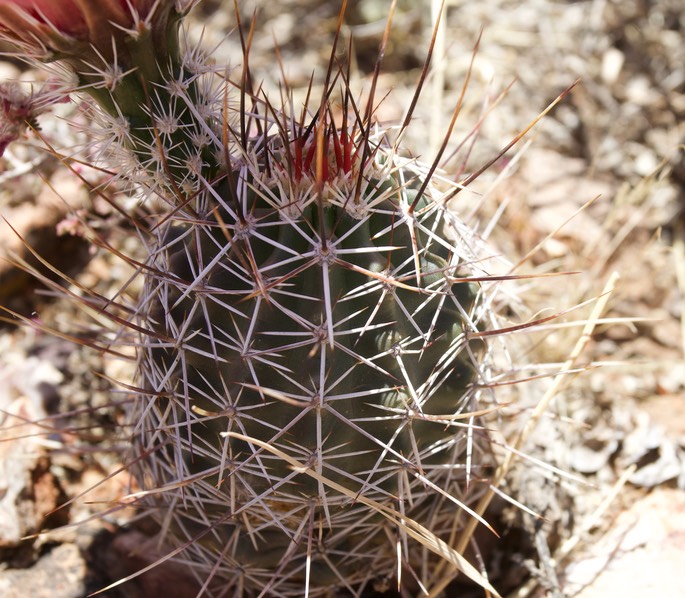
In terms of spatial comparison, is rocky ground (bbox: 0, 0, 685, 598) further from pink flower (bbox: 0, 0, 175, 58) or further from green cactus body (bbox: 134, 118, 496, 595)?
pink flower (bbox: 0, 0, 175, 58)

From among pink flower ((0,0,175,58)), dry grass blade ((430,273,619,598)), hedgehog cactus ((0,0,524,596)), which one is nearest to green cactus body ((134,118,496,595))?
hedgehog cactus ((0,0,524,596))

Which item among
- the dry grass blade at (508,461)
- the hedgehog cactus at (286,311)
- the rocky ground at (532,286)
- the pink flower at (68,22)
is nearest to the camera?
the pink flower at (68,22)

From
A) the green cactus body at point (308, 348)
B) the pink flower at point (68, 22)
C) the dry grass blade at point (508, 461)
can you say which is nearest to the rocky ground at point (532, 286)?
the dry grass blade at point (508, 461)

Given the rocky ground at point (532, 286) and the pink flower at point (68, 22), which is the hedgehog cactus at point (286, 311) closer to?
the pink flower at point (68, 22)

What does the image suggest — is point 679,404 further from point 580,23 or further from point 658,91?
point 580,23

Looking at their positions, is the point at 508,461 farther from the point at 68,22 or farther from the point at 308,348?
the point at 68,22

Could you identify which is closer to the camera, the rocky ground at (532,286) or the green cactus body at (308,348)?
the green cactus body at (308,348)

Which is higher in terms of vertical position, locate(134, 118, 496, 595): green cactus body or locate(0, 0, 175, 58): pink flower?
locate(0, 0, 175, 58): pink flower

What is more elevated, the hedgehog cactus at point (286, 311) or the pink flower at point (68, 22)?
the pink flower at point (68, 22)

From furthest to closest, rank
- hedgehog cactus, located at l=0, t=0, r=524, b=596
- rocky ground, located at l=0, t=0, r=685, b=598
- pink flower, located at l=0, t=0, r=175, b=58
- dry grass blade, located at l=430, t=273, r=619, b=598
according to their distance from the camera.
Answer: rocky ground, located at l=0, t=0, r=685, b=598, dry grass blade, located at l=430, t=273, r=619, b=598, hedgehog cactus, located at l=0, t=0, r=524, b=596, pink flower, located at l=0, t=0, r=175, b=58
